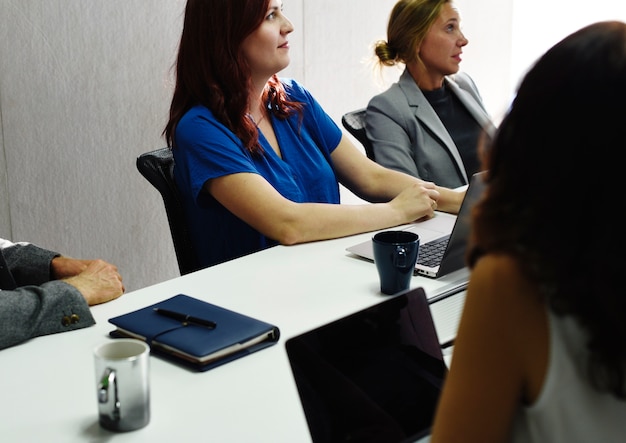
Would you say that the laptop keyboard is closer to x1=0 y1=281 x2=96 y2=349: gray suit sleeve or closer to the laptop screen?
the laptop screen

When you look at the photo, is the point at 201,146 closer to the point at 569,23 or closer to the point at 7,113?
the point at 7,113

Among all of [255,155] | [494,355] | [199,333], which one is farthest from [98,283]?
Result: [494,355]

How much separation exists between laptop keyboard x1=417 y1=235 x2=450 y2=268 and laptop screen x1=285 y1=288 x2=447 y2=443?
0.59m

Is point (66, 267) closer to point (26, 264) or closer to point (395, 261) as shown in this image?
point (26, 264)

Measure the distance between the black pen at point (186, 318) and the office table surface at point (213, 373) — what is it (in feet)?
0.30

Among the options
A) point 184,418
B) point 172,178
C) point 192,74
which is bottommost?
point 184,418

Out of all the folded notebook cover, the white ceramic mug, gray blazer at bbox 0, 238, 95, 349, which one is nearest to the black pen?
the folded notebook cover

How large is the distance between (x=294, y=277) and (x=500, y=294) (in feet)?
3.15

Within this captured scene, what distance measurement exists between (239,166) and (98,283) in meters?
0.56

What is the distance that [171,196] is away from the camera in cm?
199

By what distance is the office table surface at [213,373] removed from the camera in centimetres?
101

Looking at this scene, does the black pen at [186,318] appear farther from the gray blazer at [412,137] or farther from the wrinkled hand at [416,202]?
the gray blazer at [412,137]

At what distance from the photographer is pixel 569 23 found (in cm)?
465

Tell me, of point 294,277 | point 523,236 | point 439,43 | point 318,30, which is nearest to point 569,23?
point 318,30
